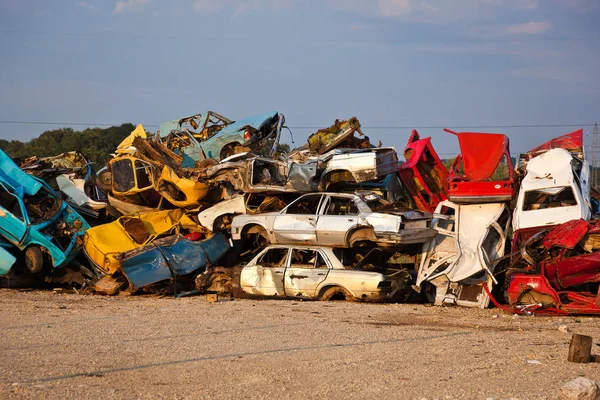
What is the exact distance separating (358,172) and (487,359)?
301 inches

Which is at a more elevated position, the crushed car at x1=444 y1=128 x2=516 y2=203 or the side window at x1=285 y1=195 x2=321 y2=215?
the crushed car at x1=444 y1=128 x2=516 y2=203

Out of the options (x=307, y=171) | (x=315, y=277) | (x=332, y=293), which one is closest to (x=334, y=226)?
(x=315, y=277)

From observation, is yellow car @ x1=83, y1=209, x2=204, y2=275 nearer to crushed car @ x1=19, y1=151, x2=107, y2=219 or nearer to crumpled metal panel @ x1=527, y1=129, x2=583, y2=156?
crushed car @ x1=19, y1=151, x2=107, y2=219

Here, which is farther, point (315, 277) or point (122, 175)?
point (122, 175)

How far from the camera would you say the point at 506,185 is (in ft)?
46.1

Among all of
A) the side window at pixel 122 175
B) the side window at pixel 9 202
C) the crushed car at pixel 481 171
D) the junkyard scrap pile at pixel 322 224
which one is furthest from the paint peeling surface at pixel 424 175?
the side window at pixel 9 202

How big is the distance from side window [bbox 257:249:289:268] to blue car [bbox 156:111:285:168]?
4633 millimetres

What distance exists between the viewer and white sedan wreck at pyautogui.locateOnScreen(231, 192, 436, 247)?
1327cm

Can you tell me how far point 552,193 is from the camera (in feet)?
44.6

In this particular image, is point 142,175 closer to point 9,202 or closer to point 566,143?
point 9,202

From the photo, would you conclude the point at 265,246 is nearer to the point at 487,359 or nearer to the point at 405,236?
the point at 405,236

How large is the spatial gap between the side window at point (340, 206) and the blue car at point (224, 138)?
4202mm

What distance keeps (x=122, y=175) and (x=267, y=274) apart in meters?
5.07

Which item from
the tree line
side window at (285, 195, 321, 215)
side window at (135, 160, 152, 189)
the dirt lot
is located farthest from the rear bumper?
the tree line
